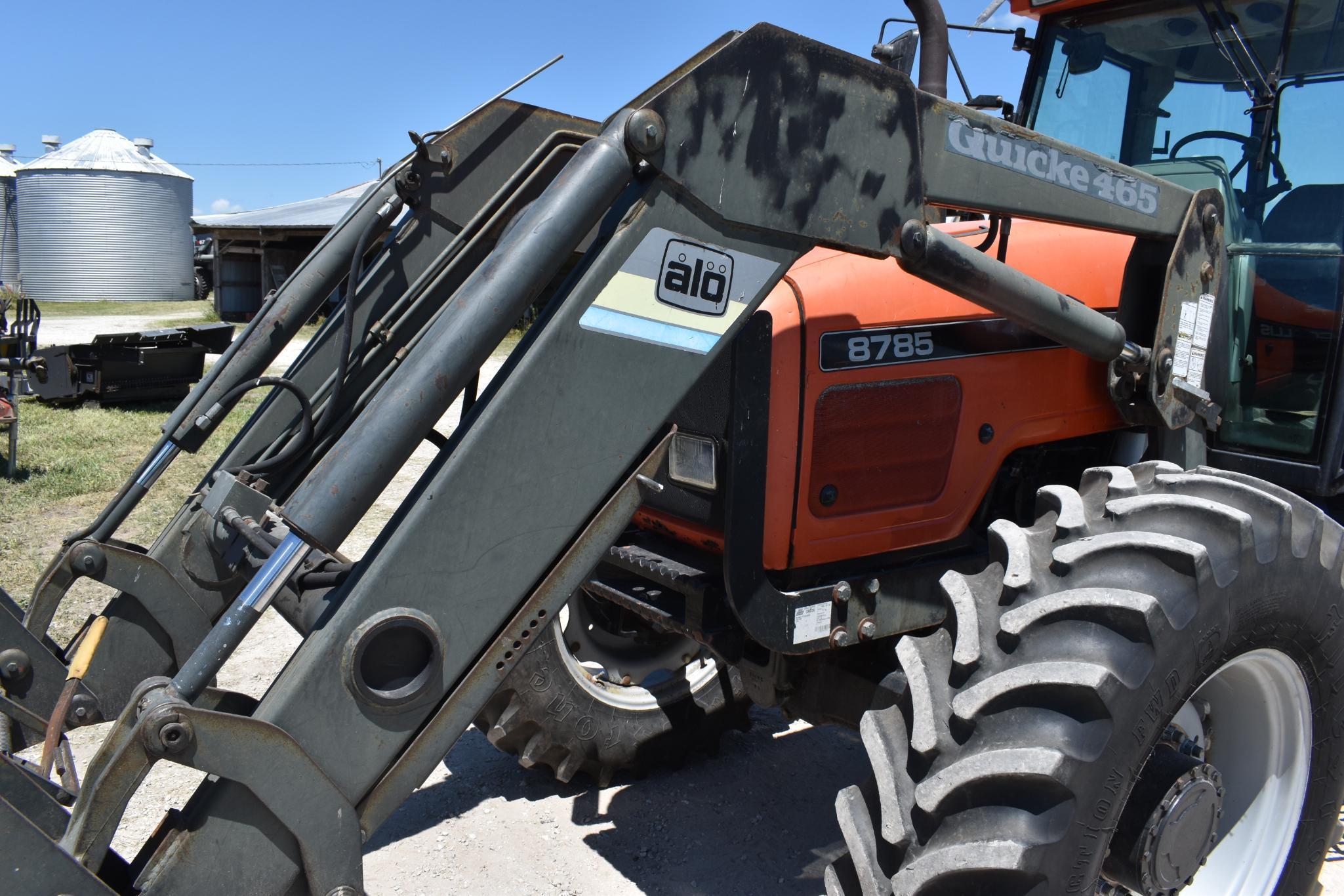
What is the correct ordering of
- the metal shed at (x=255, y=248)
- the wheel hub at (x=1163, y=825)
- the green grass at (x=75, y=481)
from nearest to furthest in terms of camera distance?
the wheel hub at (x=1163, y=825), the green grass at (x=75, y=481), the metal shed at (x=255, y=248)

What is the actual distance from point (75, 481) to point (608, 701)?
655 cm

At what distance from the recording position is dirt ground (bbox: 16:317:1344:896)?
3299mm

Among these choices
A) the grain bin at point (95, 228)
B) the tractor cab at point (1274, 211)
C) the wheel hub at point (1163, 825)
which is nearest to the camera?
the wheel hub at point (1163, 825)

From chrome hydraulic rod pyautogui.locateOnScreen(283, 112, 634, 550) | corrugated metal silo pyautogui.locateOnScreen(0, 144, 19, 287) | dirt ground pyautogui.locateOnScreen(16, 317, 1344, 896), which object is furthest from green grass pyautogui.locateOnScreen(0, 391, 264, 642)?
corrugated metal silo pyautogui.locateOnScreen(0, 144, 19, 287)

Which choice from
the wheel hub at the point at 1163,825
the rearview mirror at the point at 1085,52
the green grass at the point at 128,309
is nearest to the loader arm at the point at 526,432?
the wheel hub at the point at 1163,825

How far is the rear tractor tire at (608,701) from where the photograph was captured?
357 centimetres

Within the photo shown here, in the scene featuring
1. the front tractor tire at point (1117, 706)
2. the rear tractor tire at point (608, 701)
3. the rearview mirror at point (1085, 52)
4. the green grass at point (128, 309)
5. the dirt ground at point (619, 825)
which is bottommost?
the dirt ground at point (619, 825)

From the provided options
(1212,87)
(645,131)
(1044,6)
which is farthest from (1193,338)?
(645,131)

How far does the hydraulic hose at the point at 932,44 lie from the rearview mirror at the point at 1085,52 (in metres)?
0.88

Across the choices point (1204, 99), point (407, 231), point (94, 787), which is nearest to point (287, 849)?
point (94, 787)

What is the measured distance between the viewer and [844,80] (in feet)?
6.52

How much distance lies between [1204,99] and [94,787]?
336cm

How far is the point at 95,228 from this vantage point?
3106 cm

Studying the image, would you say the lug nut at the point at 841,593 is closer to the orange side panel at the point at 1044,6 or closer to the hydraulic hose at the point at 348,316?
the hydraulic hose at the point at 348,316
